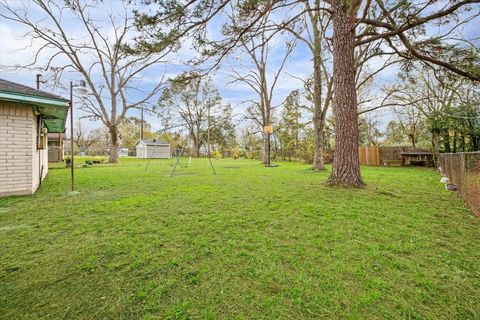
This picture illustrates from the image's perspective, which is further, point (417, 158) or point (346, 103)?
point (417, 158)


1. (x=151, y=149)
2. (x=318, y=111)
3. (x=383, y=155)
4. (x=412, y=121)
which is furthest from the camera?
(x=151, y=149)

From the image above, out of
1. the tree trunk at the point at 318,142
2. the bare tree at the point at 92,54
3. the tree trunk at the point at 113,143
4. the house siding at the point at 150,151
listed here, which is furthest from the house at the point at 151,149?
the tree trunk at the point at 318,142

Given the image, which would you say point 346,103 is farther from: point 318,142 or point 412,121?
point 412,121

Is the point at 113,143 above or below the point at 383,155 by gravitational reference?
above

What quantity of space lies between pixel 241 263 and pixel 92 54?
65.2 feet

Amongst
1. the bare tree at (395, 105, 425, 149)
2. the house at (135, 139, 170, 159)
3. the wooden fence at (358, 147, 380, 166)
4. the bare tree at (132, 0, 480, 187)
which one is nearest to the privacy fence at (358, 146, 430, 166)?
the wooden fence at (358, 147, 380, 166)

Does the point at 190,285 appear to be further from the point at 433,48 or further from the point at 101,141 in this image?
the point at 101,141

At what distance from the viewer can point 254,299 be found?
1.40m

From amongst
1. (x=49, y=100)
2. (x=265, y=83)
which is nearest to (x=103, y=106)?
(x=265, y=83)

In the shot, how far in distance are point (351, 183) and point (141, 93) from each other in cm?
Answer: 1760

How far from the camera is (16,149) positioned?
4676 millimetres

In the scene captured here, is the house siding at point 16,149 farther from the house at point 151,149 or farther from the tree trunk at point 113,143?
the house at point 151,149

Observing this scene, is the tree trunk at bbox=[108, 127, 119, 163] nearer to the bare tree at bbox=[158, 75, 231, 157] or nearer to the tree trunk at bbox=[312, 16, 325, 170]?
the bare tree at bbox=[158, 75, 231, 157]

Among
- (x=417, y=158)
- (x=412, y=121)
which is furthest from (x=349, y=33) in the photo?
(x=412, y=121)
